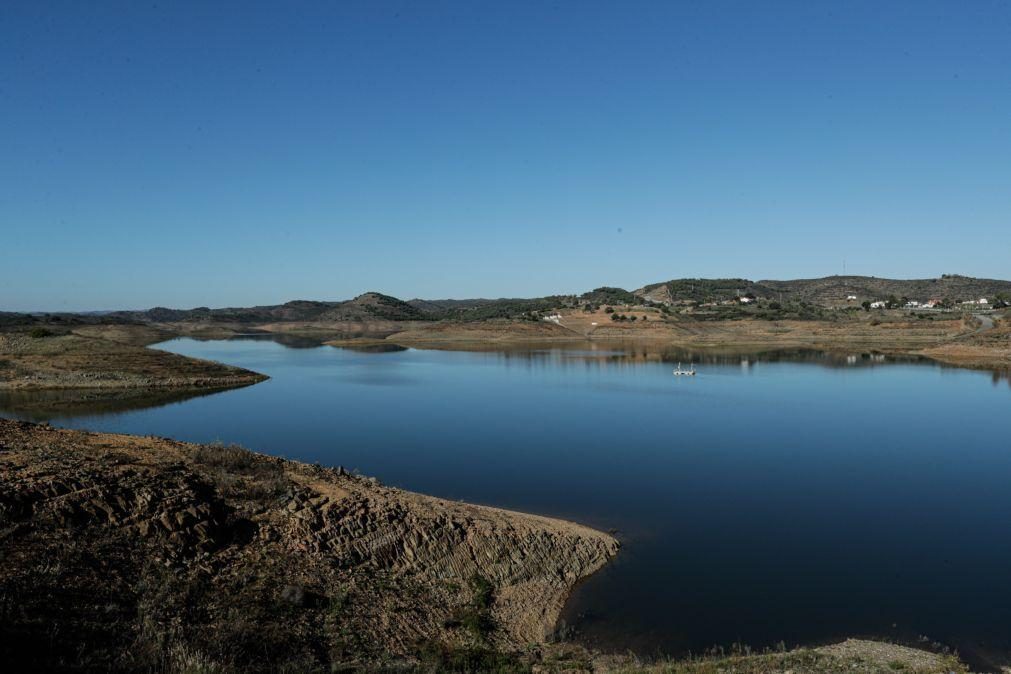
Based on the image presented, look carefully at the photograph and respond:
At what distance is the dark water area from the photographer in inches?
493

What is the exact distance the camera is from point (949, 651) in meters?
10.9

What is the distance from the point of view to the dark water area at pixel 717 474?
12.5 m

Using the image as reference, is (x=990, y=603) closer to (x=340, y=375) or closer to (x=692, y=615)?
(x=692, y=615)

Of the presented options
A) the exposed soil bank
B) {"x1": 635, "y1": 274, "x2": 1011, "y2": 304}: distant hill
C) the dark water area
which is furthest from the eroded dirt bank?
{"x1": 635, "y1": 274, "x2": 1011, "y2": 304}: distant hill

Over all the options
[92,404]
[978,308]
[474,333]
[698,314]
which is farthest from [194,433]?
[978,308]

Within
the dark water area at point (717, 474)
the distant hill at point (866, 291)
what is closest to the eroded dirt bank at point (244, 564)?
the dark water area at point (717, 474)

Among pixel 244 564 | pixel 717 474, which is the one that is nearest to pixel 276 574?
pixel 244 564

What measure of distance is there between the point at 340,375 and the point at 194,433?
29.6 meters

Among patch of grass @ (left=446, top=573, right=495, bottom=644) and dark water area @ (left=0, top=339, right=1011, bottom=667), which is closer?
patch of grass @ (left=446, top=573, right=495, bottom=644)

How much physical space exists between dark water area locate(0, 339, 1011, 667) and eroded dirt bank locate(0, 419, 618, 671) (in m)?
1.94

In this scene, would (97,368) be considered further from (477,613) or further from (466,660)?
(466,660)

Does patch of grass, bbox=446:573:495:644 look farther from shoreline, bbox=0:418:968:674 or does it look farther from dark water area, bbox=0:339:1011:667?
dark water area, bbox=0:339:1011:667

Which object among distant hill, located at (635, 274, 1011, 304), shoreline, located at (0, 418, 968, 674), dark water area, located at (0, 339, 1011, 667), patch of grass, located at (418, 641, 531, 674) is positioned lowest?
dark water area, located at (0, 339, 1011, 667)

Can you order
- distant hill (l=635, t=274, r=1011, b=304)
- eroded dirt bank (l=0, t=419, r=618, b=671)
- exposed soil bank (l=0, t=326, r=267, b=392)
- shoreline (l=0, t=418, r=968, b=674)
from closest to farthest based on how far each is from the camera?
1. eroded dirt bank (l=0, t=419, r=618, b=671)
2. shoreline (l=0, t=418, r=968, b=674)
3. exposed soil bank (l=0, t=326, r=267, b=392)
4. distant hill (l=635, t=274, r=1011, b=304)
